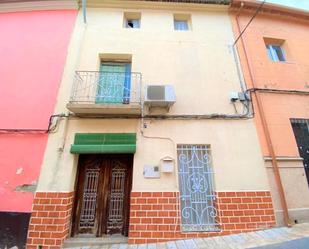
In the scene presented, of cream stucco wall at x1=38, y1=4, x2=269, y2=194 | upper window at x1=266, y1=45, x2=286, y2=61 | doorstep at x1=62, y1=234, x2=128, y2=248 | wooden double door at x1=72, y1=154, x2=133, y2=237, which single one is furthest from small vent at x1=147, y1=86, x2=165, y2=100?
upper window at x1=266, y1=45, x2=286, y2=61

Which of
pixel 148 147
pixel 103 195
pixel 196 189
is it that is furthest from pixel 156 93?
pixel 103 195

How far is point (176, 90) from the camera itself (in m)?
5.45

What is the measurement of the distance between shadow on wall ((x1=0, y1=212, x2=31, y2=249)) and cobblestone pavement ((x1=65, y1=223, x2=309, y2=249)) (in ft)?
4.60

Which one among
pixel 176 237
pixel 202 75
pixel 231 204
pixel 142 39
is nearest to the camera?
pixel 176 237

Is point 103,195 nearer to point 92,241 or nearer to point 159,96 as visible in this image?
point 92,241

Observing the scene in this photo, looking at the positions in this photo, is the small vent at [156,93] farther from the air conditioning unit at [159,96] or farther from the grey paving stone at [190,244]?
the grey paving stone at [190,244]

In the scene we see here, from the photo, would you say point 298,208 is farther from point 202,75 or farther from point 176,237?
point 202,75

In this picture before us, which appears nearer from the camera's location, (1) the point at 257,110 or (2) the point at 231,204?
(2) the point at 231,204

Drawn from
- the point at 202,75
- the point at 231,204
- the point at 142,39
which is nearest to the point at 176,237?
the point at 231,204

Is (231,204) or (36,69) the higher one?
(36,69)

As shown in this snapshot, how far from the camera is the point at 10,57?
5738mm

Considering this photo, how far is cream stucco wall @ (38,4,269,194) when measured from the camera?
4.63 m

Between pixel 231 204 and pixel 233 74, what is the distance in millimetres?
3746

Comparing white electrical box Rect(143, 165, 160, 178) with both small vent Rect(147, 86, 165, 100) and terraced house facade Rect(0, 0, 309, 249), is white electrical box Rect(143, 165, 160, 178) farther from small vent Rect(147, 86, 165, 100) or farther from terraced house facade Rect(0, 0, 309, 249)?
small vent Rect(147, 86, 165, 100)
